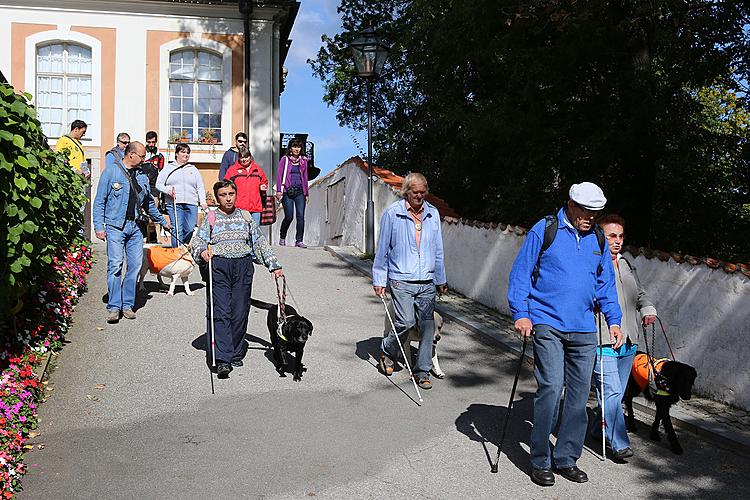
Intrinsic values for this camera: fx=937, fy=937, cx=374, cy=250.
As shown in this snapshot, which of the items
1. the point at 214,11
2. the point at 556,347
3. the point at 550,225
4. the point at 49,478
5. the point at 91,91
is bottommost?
the point at 49,478

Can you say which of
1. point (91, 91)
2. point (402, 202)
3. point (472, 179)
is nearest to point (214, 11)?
point (91, 91)

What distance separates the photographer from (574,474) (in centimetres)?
629

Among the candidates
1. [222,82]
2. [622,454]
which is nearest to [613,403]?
[622,454]

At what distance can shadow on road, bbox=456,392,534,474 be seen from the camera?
685 centimetres

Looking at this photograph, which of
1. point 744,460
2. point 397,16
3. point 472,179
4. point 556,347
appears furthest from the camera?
point 397,16

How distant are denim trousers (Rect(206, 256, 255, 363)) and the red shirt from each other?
6.84 m

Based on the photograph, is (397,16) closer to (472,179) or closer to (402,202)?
(472,179)

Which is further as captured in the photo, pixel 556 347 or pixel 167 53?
pixel 167 53

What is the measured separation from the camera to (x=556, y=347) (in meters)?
6.17

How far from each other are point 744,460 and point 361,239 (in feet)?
38.0

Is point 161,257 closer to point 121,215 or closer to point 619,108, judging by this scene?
point 121,215

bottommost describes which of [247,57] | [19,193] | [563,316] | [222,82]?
[563,316]

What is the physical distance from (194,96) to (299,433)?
1802 cm

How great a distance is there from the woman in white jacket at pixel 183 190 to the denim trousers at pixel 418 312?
6.31m
